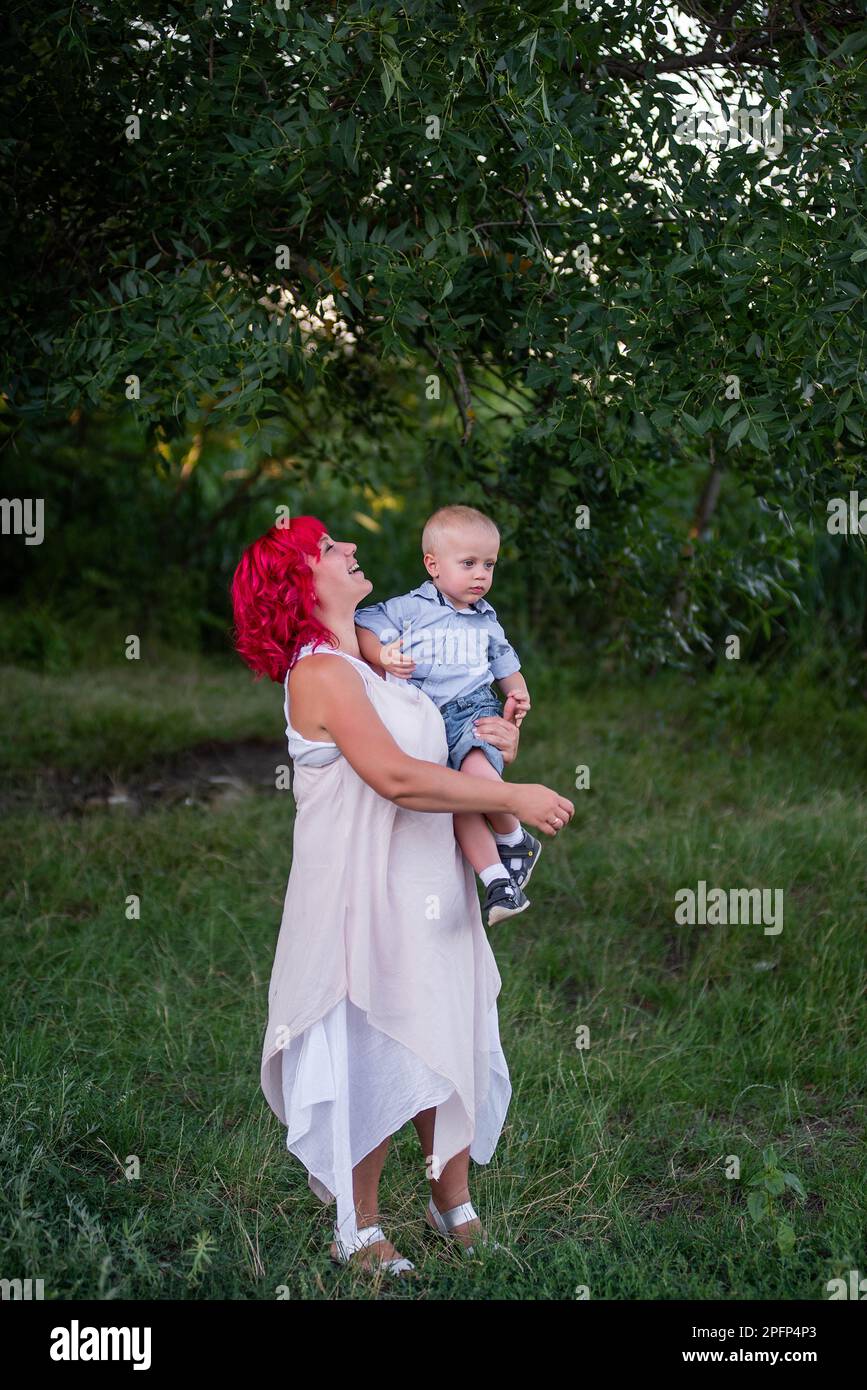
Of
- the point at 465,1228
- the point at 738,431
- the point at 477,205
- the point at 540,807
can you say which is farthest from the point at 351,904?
the point at 477,205

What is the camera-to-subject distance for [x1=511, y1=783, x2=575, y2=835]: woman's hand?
282 cm

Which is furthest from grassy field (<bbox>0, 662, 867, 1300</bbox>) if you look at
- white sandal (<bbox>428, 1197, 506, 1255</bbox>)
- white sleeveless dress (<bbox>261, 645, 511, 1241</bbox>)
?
white sleeveless dress (<bbox>261, 645, 511, 1241</bbox>)

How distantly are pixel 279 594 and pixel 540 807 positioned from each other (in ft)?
2.33

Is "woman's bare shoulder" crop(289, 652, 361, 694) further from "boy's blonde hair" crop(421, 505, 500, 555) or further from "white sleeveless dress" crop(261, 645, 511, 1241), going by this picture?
"boy's blonde hair" crop(421, 505, 500, 555)

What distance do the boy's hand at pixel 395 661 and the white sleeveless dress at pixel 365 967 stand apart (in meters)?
0.04

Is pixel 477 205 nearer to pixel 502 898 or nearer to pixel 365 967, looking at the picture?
pixel 502 898

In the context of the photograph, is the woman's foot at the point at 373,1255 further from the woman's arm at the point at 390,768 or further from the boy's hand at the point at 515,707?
the boy's hand at the point at 515,707

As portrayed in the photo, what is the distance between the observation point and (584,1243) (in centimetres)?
336

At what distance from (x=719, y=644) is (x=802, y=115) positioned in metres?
5.55

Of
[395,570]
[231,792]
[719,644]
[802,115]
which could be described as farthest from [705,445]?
[395,570]

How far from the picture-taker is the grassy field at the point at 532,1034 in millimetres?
3230

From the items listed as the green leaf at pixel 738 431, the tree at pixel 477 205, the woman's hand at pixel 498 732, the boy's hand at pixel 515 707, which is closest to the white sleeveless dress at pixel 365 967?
the woman's hand at pixel 498 732

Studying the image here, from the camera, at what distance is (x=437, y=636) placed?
10.5 feet

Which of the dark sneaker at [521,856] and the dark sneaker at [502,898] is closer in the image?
the dark sneaker at [502,898]
